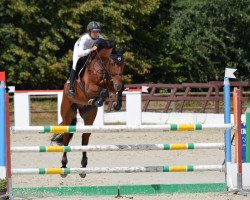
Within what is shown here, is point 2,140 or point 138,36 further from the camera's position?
point 138,36

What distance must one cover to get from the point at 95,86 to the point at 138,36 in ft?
56.8

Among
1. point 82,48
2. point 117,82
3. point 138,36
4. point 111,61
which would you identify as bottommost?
point 117,82

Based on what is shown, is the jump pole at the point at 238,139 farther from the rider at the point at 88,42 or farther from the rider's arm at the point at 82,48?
the rider's arm at the point at 82,48

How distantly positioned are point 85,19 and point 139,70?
2517 millimetres

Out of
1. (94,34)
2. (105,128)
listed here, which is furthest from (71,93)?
(105,128)

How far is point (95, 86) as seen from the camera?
941 centimetres

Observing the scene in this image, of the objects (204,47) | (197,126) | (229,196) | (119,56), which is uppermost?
(204,47)

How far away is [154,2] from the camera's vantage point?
25.0 m

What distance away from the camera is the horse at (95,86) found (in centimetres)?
916

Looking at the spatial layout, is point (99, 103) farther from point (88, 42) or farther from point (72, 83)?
point (88, 42)

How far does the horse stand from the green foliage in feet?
45.2

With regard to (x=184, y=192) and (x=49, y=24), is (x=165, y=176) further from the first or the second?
(x=49, y=24)

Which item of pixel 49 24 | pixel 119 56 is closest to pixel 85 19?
pixel 49 24

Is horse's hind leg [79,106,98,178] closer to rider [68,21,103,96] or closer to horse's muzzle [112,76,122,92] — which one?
rider [68,21,103,96]
